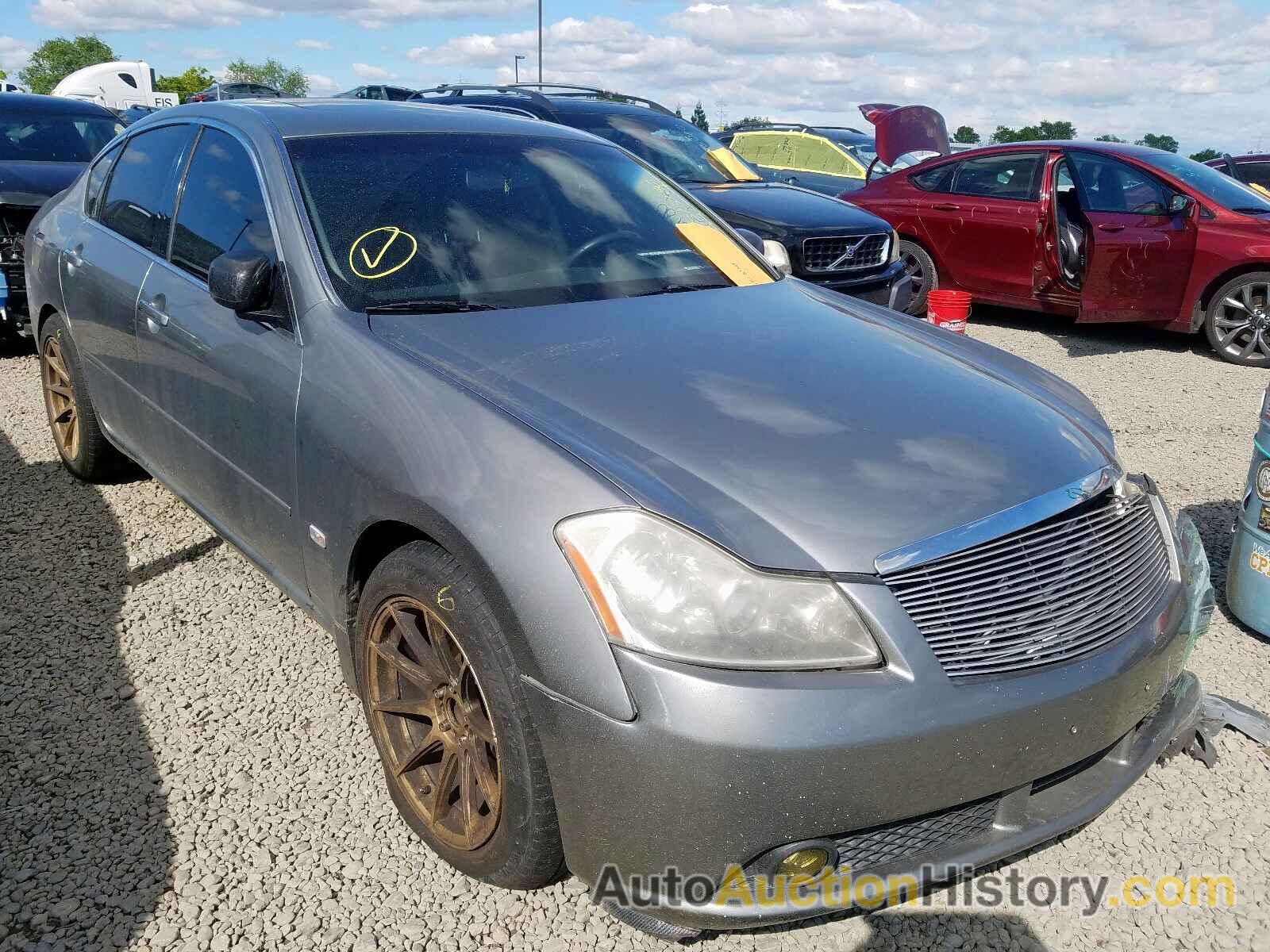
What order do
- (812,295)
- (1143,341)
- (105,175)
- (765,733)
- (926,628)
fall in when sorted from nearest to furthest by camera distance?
(765,733) < (926,628) < (812,295) < (105,175) < (1143,341)

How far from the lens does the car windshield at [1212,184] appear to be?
7.67 metres

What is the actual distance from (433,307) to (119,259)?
1.76 meters

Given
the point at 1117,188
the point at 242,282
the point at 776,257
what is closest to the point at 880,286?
the point at 1117,188

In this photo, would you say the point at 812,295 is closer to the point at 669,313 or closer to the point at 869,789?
the point at 669,313

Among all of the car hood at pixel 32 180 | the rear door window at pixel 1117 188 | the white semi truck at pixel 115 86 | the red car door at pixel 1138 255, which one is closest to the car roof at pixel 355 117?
the car hood at pixel 32 180

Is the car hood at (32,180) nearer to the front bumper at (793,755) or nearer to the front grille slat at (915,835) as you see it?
the front bumper at (793,755)

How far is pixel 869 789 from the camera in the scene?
1799 mm

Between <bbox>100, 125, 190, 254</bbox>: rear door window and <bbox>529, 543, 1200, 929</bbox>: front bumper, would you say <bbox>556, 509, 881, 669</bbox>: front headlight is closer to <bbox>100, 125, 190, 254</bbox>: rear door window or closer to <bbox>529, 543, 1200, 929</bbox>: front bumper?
<bbox>529, 543, 1200, 929</bbox>: front bumper

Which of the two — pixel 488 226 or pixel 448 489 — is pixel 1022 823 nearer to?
pixel 448 489

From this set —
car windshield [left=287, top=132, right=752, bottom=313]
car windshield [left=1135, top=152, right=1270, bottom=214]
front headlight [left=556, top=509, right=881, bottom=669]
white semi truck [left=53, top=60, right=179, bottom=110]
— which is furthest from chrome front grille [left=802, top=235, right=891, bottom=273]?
white semi truck [left=53, top=60, right=179, bottom=110]

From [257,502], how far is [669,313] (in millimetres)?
1270

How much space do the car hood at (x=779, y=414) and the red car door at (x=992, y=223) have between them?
586cm

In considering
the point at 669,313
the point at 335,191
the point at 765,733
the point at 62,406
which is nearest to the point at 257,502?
the point at 335,191

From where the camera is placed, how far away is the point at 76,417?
4.41 metres
